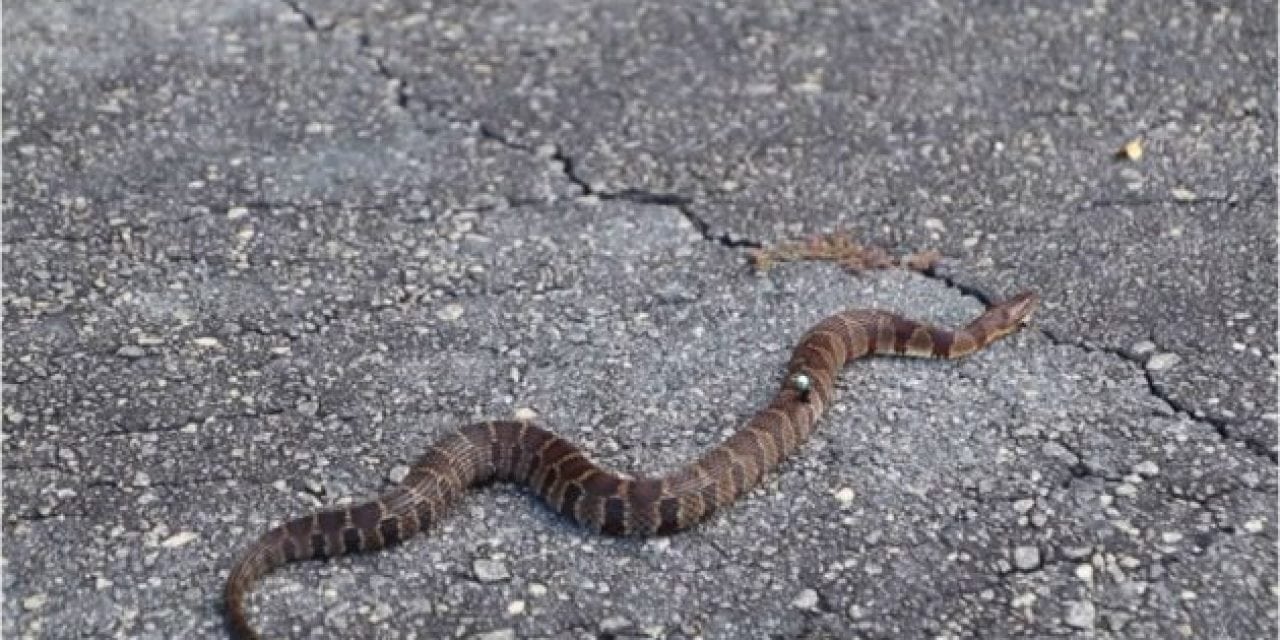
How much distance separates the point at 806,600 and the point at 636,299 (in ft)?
6.75

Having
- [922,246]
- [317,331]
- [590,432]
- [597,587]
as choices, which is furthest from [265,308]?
[922,246]

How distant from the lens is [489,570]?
6344 mm

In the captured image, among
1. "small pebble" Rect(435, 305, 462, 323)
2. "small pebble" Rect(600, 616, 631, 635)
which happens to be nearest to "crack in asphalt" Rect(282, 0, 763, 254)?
"small pebble" Rect(435, 305, 462, 323)

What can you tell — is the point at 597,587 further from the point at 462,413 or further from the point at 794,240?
the point at 794,240

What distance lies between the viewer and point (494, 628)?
607 cm

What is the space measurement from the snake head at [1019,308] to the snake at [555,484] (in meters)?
0.85

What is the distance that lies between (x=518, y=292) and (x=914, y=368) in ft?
5.43

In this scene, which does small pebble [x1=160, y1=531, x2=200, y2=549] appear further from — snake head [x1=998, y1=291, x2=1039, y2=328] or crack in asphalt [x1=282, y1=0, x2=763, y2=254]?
snake head [x1=998, y1=291, x2=1039, y2=328]

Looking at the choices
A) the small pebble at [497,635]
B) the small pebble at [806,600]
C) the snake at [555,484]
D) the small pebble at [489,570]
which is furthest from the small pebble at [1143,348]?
the small pebble at [497,635]

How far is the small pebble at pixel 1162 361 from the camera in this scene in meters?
7.45

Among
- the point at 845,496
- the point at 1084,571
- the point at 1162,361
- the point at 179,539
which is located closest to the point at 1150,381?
the point at 1162,361

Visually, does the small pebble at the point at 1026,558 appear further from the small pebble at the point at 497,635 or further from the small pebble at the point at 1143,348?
the small pebble at the point at 497,635

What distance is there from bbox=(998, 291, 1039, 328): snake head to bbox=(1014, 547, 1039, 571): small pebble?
4.71ft

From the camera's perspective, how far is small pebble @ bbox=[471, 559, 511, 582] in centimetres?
630
